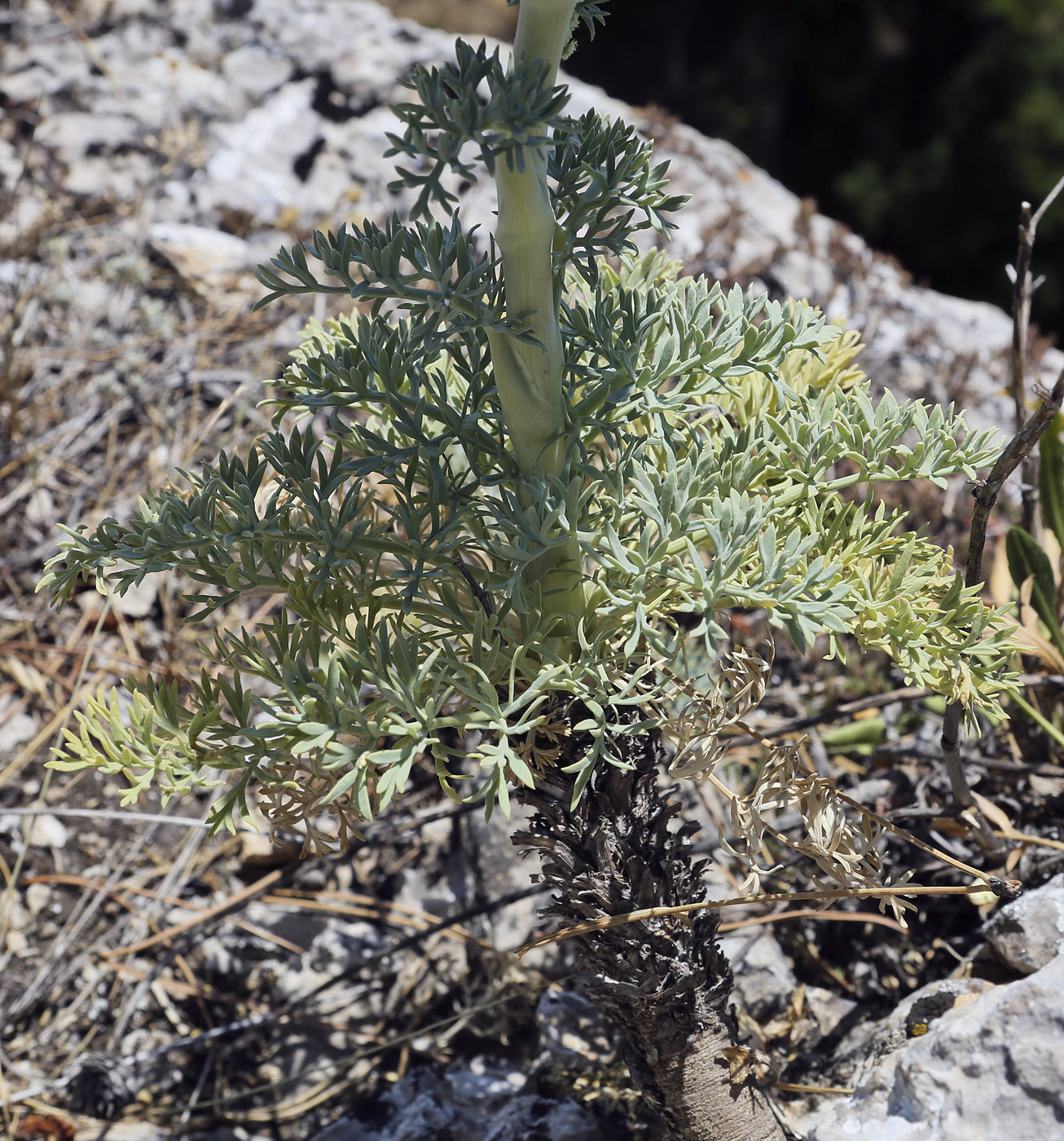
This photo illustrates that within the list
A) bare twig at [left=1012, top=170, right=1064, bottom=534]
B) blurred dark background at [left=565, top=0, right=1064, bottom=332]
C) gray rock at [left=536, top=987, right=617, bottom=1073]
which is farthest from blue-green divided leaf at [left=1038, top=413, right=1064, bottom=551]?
blurred dark background at [left=565, top=0, right=1064, bottom=332]

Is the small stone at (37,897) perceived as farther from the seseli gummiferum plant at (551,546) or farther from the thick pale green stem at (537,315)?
the thick pale green stem at (537,315)

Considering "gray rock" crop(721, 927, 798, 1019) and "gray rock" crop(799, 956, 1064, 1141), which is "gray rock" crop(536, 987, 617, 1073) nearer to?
"gray rock" crop(721, 927, 798, 1019)

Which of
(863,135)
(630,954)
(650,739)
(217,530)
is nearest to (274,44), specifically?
(217,530)

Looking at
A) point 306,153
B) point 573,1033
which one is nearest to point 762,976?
point 573,1033

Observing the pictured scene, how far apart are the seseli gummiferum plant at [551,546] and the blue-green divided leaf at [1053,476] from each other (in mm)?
867

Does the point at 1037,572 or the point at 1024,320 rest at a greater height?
the point at 1024,320

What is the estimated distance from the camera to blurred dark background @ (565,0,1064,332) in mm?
5785

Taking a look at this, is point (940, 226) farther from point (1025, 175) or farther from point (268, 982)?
point (268, 982)

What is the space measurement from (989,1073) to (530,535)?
880 millimetres

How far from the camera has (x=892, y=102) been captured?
709 cm

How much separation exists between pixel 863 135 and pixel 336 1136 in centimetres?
773

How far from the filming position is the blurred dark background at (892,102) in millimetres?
5785

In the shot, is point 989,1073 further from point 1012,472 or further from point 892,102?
point 892,102

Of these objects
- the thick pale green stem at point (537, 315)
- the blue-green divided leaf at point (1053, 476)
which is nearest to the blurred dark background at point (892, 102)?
the blue-green divided leaf at point (1053, 476)
